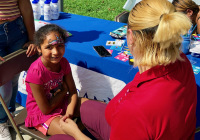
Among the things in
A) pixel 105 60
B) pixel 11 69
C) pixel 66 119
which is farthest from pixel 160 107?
pixel 11 69

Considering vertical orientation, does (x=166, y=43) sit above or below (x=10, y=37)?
above

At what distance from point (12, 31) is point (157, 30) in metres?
1.39

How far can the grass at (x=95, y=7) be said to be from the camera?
5836 mm

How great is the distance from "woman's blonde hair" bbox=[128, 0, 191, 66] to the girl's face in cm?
76

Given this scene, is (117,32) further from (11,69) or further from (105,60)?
(11,69)

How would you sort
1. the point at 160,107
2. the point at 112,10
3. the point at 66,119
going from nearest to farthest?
the point at 160,107
the point at 66,119
the point at 112,10

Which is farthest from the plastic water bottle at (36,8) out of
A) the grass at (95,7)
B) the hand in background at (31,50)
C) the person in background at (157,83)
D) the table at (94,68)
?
the grass at (95,7)

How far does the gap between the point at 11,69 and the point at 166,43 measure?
1200mm

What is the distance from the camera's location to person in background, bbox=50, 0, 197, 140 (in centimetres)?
96

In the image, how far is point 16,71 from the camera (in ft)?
5.74

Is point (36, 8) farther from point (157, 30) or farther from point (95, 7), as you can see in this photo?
point (95, 7)

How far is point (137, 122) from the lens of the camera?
0.97 m

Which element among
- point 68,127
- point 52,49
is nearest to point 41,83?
point 52,49

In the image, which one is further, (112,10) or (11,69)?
(112,10)
